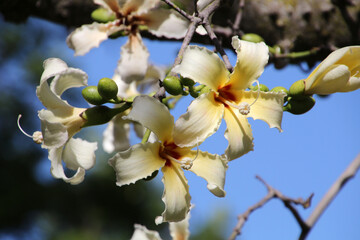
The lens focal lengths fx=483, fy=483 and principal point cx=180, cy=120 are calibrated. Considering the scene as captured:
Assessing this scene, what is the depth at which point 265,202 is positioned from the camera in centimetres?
132

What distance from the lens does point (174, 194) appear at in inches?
33.8

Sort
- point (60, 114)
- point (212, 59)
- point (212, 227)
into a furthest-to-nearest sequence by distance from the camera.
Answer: point (212, 227)
point (60, 114)
point (212, 59)

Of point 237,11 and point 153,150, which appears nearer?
point 153,150

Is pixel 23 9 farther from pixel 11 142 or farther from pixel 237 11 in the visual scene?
pixel 11 142

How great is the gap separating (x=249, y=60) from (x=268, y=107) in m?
0.09

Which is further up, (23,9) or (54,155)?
(54,155)

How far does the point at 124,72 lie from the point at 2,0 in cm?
71

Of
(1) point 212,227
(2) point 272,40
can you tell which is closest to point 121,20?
(2) point 272,40

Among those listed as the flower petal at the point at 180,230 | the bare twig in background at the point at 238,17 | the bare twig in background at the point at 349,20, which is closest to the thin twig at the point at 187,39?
the bare twig in background at the point at 238,17

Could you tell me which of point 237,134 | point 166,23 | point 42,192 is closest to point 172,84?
point 237,134

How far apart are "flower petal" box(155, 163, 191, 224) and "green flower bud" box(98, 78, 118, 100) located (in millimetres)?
166

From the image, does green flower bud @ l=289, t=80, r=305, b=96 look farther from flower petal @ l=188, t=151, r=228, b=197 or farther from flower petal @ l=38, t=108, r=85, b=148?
flower petal @ l=38, t=108, r=85, b=148

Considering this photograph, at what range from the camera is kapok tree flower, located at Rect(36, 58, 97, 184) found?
2.84 feet

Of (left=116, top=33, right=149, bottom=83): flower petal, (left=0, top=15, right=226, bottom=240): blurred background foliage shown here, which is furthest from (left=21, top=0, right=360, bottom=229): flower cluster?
(left=0, top=15, right=226, bottom=240): blurred background foliage
